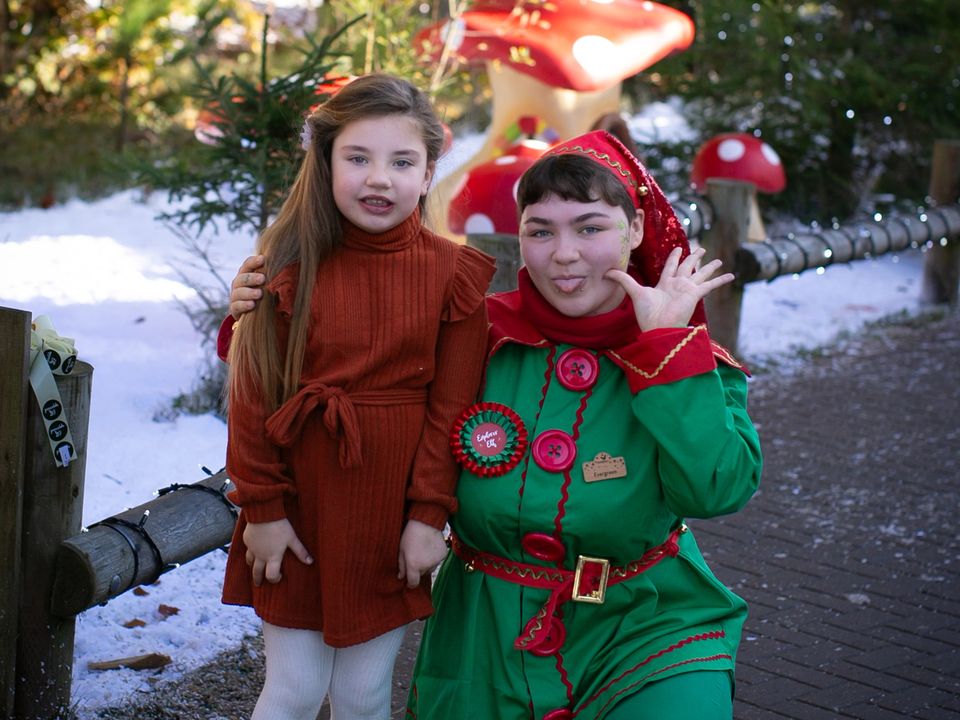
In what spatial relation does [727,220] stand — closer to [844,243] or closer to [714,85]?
[844,243]

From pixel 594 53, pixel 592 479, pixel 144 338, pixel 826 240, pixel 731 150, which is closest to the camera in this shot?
pixel 592 479

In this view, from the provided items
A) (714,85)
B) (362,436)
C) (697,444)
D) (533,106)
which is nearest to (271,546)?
(362,436)

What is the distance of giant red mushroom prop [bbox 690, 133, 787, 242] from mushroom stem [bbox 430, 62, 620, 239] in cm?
117

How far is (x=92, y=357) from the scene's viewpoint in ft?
18.2

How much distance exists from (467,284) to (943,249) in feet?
23.7

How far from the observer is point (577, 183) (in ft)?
8.03

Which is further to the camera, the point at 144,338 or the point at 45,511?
the point at 144,338

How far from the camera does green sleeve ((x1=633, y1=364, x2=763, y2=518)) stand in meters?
2.27

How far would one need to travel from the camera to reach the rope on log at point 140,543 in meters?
2.75

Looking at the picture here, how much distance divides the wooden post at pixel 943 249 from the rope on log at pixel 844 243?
0.08 meters

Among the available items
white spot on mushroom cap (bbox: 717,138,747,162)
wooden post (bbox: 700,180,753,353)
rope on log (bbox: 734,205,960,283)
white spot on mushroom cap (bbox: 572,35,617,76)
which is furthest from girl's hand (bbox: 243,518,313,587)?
white spot on mushroom cap (bbox: 717,138,747,162)

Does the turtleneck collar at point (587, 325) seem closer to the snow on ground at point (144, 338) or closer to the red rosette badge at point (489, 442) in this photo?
the red rosette badge at point (489, 442)

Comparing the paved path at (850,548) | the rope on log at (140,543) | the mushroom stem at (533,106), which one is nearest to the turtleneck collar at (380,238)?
the rope on log at (140,543)

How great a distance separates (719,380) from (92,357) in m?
3.93
